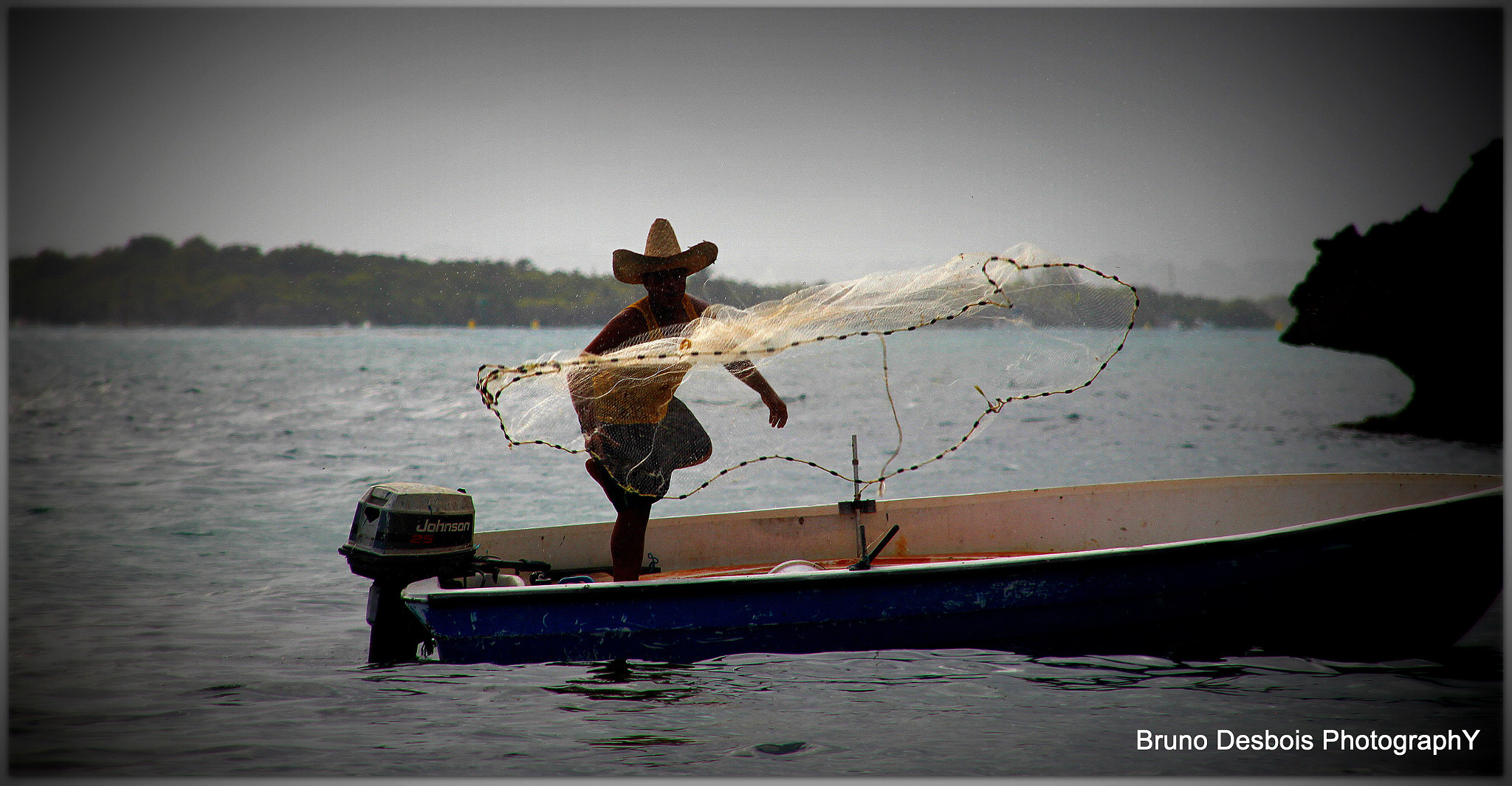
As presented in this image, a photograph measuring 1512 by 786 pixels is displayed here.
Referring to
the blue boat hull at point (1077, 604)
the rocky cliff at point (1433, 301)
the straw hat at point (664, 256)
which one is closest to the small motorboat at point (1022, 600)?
the blue boat hull at point (1077, 604)

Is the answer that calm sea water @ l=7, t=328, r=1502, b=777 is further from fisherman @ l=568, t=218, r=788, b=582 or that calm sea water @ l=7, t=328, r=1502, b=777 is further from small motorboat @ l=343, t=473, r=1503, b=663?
fisherman @ l=568, t=218, r=788, b=582

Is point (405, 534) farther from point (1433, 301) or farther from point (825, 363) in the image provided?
point (1433, 301)

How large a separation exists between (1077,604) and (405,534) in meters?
3.32

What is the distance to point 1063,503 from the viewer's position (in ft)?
20.8

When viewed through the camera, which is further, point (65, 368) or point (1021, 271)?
point (65, 368)

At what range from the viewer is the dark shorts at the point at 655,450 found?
4.99 metres

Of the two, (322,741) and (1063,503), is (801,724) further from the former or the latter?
(1063,503)

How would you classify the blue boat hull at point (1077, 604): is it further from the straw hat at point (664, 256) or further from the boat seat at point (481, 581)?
the straw hat at point (664, 256)

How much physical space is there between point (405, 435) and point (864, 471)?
33.3 ft

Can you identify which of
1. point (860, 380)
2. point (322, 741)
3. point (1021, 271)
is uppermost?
point (1021, 271)

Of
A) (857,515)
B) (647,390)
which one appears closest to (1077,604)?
(857,515)

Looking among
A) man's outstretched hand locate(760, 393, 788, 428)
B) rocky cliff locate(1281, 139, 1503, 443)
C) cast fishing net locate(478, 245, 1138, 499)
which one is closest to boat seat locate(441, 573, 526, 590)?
cast fishing net locate(478, 245, 1138, 499)

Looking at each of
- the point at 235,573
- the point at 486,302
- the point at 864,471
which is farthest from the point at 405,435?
the point at 486,302

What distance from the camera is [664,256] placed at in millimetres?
4926
